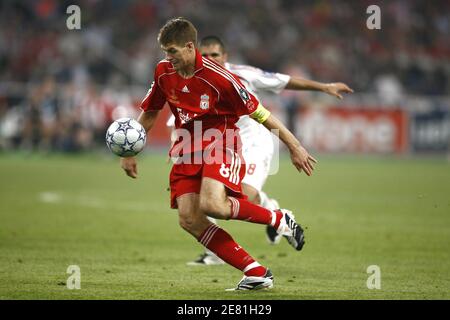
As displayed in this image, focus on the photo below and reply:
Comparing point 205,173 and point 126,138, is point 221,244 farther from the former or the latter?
point 126,138

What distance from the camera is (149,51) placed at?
27.2 m

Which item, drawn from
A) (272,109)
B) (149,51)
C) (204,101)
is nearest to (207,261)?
(204,101)

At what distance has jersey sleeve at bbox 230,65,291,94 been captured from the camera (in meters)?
8.50

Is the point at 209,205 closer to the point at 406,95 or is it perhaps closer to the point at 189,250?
the point at 189,250

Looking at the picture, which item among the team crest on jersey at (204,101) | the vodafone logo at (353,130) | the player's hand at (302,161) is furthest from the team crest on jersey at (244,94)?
the vodafone logo at (353,130)

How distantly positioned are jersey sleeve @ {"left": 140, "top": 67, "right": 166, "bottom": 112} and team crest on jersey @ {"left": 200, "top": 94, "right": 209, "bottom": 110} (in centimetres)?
44

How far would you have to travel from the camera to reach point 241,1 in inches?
1147

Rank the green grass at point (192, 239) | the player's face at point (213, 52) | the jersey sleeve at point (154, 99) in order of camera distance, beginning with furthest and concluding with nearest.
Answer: the player's face at point (213, 52) < the jersey sleeve at point (154, 99) < the green grass at point (192, 239)

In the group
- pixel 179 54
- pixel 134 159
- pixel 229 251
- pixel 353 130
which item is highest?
pixel 353 130

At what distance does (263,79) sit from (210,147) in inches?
77.8

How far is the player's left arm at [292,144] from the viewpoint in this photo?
658cm

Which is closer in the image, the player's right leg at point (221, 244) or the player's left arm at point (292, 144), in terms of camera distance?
the player's left arm at point (292, 144)

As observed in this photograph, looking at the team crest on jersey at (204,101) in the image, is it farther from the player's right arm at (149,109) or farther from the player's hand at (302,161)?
A: the player's hand at (302,161)
